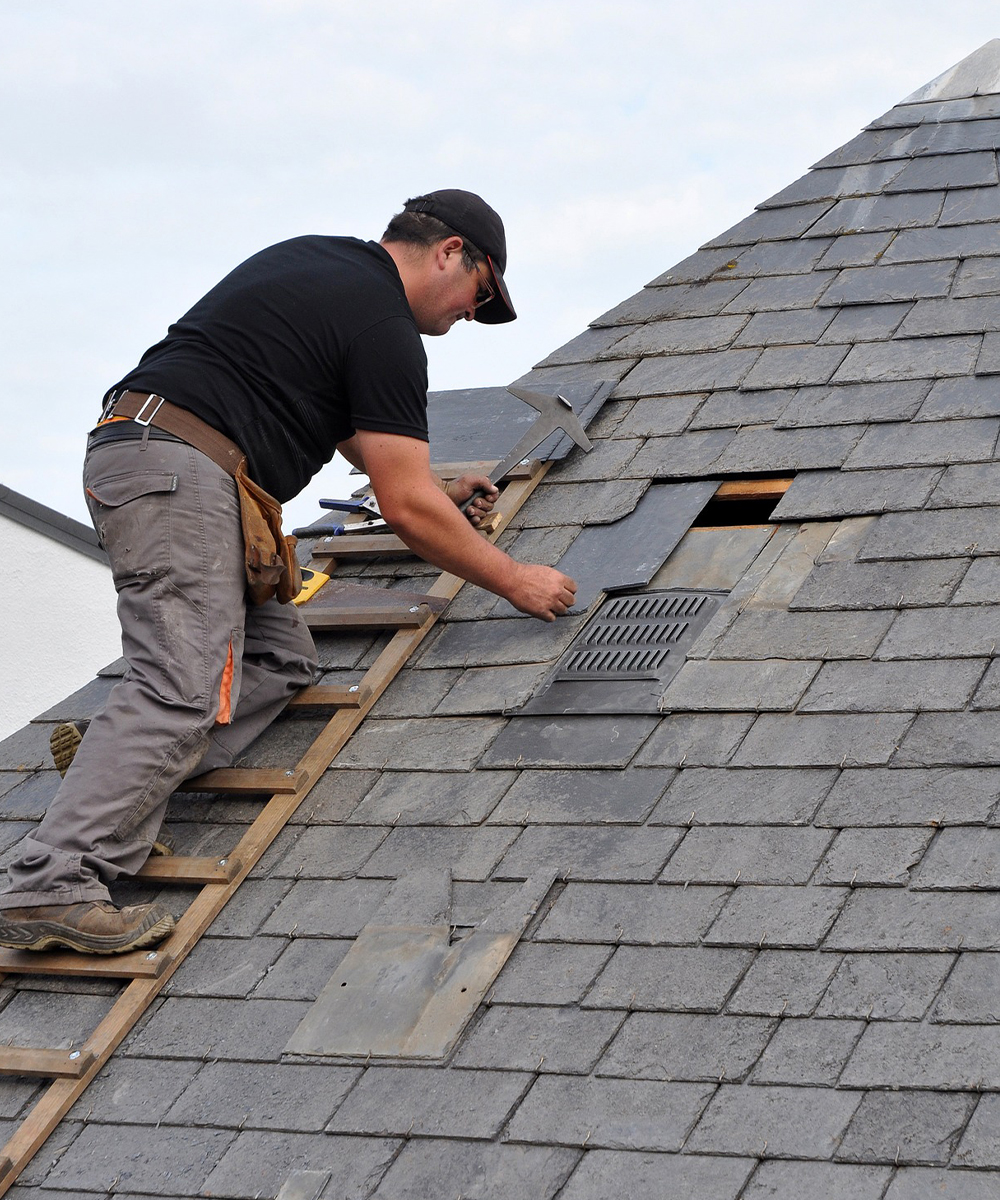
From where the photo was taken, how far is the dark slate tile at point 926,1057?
2061 mm

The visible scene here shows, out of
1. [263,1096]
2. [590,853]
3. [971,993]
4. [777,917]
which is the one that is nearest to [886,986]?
[971,993]

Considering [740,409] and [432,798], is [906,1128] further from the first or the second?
[740,409]

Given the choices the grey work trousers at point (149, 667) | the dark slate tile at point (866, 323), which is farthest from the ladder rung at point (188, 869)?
the dark slate tile at point (866, 323)

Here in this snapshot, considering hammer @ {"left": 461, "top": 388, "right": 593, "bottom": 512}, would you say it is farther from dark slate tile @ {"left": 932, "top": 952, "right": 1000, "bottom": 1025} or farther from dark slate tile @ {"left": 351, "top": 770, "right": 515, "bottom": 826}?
dark slate tile @ {"left": 932, "top": 952, "right": 1000, "bottom": 1025}

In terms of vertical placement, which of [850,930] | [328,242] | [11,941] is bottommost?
[850,930]

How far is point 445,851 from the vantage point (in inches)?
115

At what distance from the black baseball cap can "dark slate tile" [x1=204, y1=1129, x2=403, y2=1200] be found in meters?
2.33

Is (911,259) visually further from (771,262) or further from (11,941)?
(11,941)

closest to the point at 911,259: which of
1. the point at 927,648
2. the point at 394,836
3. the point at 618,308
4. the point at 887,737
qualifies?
the point at 618,308

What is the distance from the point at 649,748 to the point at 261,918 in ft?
3.13

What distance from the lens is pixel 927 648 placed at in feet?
9.88

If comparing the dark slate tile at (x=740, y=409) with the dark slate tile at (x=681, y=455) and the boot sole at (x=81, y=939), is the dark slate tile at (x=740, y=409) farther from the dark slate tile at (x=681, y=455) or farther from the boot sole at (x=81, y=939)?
the boot sole at (x=81, y=939)

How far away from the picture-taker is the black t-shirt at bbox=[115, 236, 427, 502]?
341cm

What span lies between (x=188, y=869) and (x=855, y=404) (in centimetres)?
238
